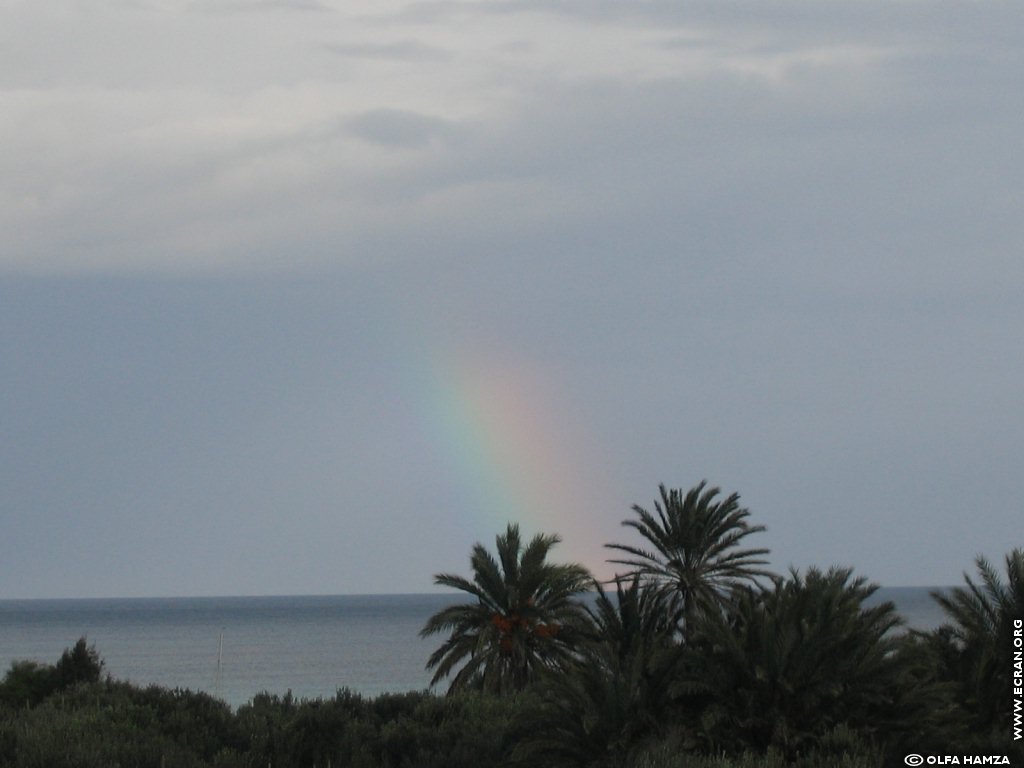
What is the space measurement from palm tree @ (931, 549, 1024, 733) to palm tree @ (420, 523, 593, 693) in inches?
589

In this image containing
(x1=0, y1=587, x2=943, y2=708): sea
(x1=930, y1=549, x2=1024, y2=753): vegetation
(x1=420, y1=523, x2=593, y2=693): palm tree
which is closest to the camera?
(x1=930, y1=549, x2=1024, y2=753): vegetation

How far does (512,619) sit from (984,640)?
18.5 m

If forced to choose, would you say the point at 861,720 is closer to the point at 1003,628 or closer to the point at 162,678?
the point at 1003,628

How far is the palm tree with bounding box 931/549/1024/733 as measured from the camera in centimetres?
3067

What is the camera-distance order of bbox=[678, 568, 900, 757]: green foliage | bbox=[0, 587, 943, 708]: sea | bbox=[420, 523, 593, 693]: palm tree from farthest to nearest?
1. bbox=[0, 587, 943, 708]: sea
2. bbox=[420, 523, 593, 693]: palm tree
3. bbox=[678, 568, 900, 757]: green foliage

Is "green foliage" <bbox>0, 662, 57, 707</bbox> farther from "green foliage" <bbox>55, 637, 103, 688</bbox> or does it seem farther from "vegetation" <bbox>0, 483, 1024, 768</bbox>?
"vegetation" <bbox>0, 483, 1024, 768</bbox>

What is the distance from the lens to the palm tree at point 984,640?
30.7 meters

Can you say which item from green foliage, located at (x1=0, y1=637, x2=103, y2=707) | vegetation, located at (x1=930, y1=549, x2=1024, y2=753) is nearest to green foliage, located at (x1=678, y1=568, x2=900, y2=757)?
vegetation, located at (x1=930, y1=549, x2=1024, y2=753)

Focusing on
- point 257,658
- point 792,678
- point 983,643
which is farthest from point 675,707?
point 257,658

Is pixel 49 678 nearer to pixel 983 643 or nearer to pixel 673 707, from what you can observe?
pixel 673 707

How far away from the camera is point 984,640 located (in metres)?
32.1

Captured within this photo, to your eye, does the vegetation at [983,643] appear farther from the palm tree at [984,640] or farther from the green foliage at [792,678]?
the green foliage at [792,678]

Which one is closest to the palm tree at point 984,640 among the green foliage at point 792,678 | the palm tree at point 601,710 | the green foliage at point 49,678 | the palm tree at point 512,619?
the green foliage at point 792,678

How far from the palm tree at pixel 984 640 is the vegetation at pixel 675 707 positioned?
0.16 ft
